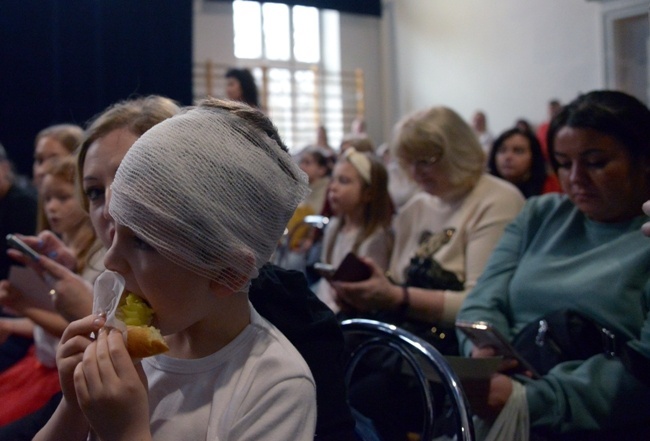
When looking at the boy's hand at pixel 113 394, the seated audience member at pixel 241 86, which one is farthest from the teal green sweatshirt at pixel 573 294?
the seated audience member at pixel 241 86

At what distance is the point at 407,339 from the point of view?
1.27 m

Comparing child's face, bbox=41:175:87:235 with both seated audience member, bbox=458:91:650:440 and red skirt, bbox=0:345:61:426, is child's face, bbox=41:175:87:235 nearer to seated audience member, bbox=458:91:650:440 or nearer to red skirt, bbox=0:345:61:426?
red skirt, bbox=0:345:61:426

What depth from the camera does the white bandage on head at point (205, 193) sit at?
0.85 m

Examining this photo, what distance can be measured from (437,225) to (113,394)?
1.79 metres

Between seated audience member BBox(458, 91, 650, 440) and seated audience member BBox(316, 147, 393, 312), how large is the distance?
1047mm

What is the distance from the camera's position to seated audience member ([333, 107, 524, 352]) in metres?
2.15

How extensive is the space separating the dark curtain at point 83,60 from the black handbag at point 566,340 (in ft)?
11.0

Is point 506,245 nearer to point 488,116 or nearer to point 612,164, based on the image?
point 612,164

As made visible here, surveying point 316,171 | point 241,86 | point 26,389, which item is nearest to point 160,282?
point 26,389

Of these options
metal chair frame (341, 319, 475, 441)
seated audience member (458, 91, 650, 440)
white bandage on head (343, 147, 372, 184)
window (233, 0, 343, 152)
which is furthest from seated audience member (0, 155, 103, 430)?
window (233, 0, 343, 152)

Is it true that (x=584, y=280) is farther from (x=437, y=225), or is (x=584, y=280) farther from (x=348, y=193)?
(x=348, y=193)

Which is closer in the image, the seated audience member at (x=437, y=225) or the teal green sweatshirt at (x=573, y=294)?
the teal green sweatshirt at (x=573, y=294)

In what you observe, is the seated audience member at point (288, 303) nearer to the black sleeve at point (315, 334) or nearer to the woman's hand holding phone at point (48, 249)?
the black sleeve at point (315, 334)

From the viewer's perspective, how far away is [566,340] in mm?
1553
